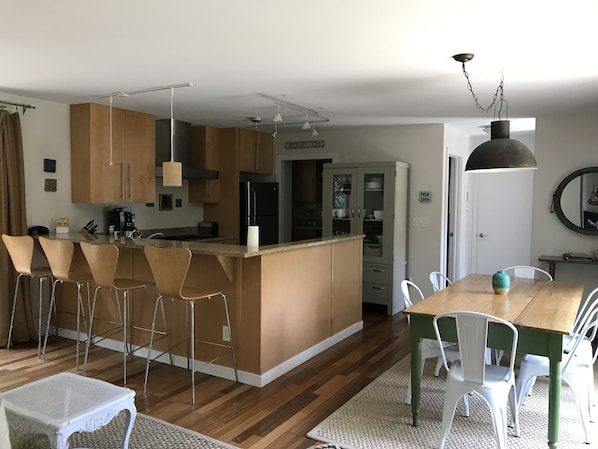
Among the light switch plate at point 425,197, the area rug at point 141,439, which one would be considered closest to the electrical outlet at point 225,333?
the area rug at point 141,439

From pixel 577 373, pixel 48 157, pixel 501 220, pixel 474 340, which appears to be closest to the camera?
pixel 474 340

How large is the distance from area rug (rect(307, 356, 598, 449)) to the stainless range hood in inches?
132

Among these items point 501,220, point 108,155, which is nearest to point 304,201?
point 501,220

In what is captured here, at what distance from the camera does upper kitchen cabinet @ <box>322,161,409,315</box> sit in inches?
230

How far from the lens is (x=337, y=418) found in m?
3.08

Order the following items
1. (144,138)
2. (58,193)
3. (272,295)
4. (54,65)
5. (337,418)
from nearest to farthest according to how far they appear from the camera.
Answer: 1. (337,418)
2. (54,65)
3. (272,295)
4. (58,193)
5. (144,138)

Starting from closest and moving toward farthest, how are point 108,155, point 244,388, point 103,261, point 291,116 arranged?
point 244,388 < point 103,261 < point 108,155 < point 291,116

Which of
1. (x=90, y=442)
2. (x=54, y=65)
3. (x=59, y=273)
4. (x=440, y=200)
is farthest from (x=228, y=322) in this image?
(x=440, y=200)

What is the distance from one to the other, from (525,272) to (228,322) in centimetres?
276

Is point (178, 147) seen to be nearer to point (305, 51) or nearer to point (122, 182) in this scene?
point (122, 182)

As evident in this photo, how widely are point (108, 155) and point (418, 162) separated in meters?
3.56

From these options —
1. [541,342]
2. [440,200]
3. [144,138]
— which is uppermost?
[144,138]

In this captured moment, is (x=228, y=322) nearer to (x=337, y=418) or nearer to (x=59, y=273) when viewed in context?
(x=337, y=418)

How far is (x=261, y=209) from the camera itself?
6.52 metres
